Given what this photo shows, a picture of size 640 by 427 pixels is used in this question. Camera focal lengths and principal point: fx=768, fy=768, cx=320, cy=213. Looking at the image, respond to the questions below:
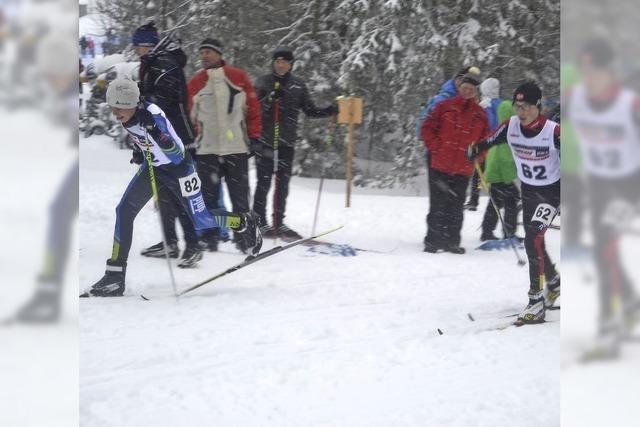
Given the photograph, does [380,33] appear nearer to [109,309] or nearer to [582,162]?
[109,309]

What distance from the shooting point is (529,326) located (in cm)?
441

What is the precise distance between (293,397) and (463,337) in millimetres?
1250

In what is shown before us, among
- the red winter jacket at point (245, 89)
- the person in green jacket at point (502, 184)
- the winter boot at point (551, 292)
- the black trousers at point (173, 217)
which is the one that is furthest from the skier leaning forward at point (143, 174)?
the person in green jacket at point (502, 184)

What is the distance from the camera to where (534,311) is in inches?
175

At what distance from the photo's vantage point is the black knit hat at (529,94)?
4281mm

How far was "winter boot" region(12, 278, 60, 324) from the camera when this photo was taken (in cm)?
95

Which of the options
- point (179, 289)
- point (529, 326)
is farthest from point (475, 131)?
point (179, 289)

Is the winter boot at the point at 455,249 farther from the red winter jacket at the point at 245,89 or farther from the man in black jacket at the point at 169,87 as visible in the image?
the man in black jacket at the point at 169,87

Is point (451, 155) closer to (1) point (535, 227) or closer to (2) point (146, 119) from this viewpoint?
(1) point (535, 227)

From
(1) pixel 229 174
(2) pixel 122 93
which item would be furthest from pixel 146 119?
(1) pixel 229 174

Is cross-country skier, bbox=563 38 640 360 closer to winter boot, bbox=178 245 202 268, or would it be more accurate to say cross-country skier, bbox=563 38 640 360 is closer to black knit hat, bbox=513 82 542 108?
black knit hat, bbox=513 82 542 108

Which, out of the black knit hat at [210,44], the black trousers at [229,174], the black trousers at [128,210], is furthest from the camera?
the black trousers at [229,174]

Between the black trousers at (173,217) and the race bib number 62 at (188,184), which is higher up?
the race bib number 62 at (188,184)

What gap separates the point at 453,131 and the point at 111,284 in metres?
3.13
